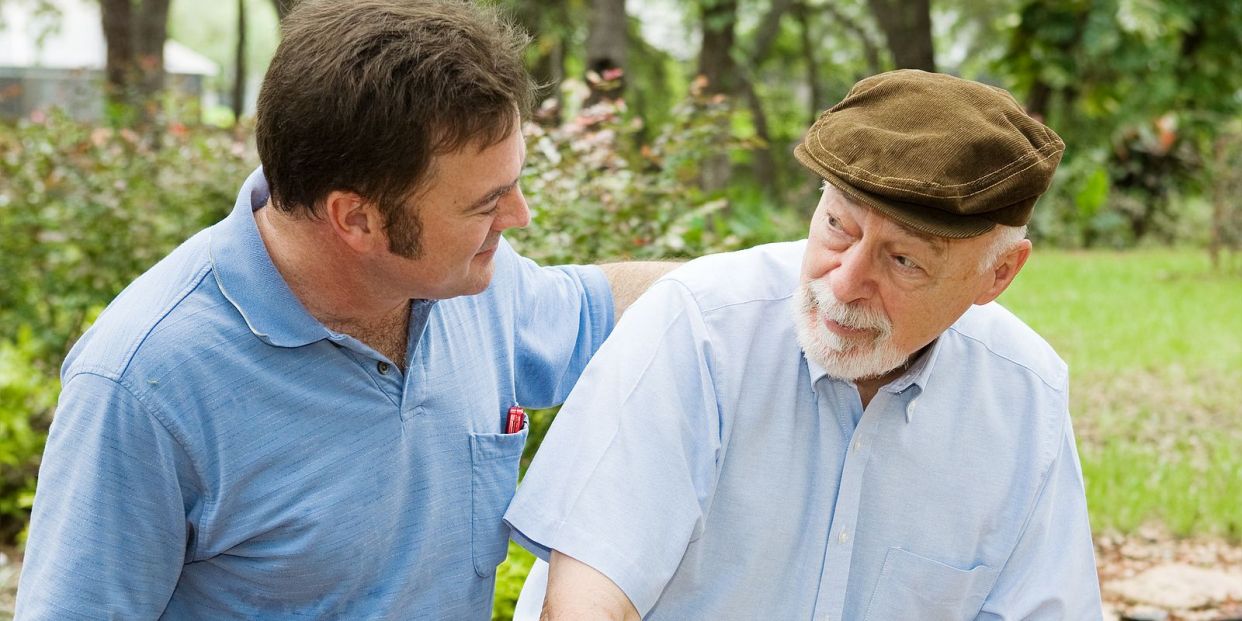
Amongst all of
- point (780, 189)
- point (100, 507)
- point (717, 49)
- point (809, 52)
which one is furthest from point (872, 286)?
point (780, 189)

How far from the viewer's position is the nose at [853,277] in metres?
2.06

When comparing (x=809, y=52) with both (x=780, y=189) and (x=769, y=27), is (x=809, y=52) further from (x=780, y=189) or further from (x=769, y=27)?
(x=780, y=189)

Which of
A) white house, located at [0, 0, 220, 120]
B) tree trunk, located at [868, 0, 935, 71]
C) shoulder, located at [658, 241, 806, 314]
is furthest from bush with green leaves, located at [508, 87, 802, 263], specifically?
tree trunk, located at [868, 0, 935, 71]

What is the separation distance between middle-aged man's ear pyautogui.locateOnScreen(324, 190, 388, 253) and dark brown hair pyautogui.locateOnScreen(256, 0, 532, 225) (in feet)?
0.05

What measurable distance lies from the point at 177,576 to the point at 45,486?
0.23 m

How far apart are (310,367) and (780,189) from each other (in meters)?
15.7

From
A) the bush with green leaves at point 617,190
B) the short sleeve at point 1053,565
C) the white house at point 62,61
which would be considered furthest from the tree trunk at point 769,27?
the short sleeve at point 1053,565

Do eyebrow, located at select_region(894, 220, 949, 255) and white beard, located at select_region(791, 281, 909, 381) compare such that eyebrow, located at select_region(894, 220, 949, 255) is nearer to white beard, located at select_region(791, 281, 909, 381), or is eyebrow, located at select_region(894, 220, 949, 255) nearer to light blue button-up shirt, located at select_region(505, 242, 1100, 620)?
white beard, located at select_region(791, 281, 909, 381)

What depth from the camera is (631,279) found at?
261 centimetres

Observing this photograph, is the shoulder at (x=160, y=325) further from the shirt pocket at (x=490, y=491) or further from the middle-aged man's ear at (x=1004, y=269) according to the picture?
the middle-aged man's ear at (x=1004, y=269)

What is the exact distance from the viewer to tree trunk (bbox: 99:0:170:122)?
939 centimetres

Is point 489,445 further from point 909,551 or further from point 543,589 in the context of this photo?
point 909,551

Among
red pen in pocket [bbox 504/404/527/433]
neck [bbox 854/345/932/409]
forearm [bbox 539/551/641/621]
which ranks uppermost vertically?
neck [bbox 854/345/932/409]

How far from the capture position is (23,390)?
499 centimetres
